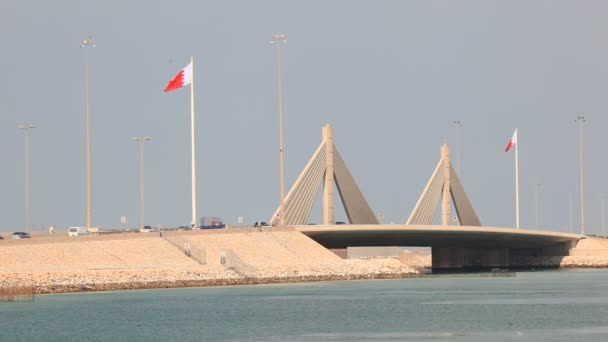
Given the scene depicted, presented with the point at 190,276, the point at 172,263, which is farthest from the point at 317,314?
the point at 172,263

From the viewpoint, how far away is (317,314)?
77812 millimetres

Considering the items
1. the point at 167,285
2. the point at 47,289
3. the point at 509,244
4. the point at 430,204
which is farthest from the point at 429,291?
the point at 509,244

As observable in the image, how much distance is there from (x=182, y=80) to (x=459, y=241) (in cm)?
5965

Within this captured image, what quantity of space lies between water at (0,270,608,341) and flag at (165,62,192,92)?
15216mm

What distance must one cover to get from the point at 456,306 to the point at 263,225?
5360 centimetres

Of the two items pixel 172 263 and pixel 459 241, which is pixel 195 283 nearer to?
pixel 172 263

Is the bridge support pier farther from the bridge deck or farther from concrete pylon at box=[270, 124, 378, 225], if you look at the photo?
concrete pylon at box=[270, 124, 378, 225]

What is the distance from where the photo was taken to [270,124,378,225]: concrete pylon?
136 meters

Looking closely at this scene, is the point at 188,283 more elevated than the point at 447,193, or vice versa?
the point at 447,193

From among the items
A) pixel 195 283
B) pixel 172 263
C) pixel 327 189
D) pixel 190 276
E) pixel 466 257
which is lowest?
pixel 466 257

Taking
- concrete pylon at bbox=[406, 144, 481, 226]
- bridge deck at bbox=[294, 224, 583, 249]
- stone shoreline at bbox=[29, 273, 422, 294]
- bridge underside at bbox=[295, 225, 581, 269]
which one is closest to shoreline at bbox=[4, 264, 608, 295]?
stone shoreline at bbox=[29, 273, 422, 294]

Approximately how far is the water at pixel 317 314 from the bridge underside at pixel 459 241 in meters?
23.3

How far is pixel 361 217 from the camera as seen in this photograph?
14150 centimetres

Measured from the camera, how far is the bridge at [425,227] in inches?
5349
